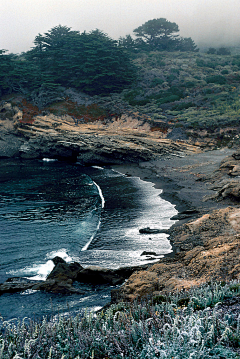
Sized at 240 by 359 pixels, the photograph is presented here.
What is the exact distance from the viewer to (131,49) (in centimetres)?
9106

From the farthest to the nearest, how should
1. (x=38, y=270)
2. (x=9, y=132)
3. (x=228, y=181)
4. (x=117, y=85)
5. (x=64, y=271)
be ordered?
1. (x=117, y=85)
2. (x=9, y=132)
3. (x=228, y=181)
4. (x=38, y=270)
5. (x=64, y=271)

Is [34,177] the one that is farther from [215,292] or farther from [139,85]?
[139,85]

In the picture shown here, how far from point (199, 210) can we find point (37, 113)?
47.3m

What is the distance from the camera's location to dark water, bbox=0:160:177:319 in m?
10.6

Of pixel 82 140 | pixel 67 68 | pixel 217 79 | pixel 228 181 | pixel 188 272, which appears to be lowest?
pixel 188 272

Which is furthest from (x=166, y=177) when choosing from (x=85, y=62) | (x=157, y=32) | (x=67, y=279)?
(x=157, y=32)

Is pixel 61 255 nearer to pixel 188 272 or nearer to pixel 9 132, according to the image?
pixel 188 272

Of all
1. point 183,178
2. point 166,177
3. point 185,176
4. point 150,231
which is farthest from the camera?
point 166,177

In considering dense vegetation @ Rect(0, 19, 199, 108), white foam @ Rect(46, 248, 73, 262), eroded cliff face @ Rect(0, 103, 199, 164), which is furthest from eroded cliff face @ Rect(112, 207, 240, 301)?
dense vegetation @ Rect(0, 19, 199, 108)

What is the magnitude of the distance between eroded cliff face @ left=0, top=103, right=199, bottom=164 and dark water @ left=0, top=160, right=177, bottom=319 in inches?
A: 477

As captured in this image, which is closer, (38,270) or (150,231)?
(38,270)

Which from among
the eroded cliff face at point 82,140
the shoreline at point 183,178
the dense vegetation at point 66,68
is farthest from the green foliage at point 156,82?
the shoreline at point 183,178

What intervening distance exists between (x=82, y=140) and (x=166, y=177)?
1968cm

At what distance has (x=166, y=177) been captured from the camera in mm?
30234
